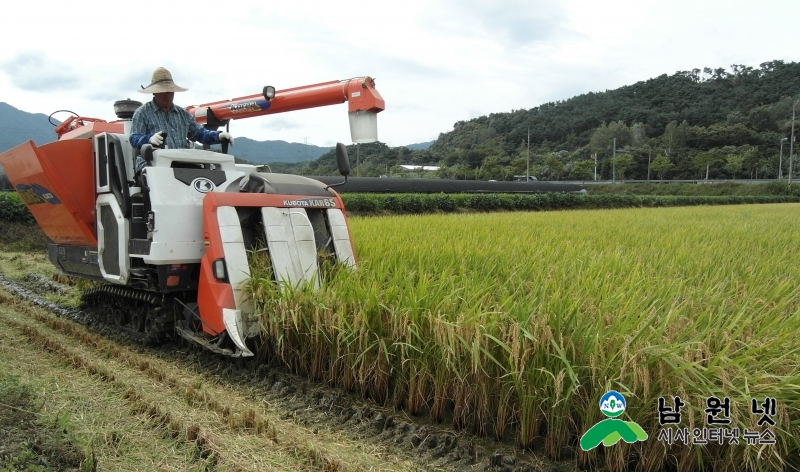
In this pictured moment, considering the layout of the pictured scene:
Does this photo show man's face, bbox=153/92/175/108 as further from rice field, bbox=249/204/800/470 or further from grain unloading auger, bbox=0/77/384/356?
rice field, bbox=249/204/800/470

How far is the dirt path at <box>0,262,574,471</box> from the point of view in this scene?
2.50 meters

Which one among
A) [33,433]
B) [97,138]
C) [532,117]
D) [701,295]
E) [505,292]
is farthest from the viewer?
[532,117]

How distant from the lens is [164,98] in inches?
179

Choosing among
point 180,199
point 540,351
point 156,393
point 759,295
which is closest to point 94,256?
point 180,199

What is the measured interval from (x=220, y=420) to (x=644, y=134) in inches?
2850

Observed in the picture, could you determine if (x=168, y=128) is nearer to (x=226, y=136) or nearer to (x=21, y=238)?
Result: (x=226, y=136)

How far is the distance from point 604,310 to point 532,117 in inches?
3065

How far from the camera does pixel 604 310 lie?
A: 2.96m

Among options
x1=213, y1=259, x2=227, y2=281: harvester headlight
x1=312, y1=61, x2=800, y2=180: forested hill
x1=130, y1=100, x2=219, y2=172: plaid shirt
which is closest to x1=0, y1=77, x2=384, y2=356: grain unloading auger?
x1=213, y1=259, x2=227, y2=281: harvester headlight

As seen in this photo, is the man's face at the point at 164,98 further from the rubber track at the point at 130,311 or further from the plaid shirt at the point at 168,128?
the rubber track at the point at 130,311

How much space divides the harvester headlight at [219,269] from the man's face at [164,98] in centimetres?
175

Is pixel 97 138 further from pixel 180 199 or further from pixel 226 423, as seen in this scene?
pixel 226 423

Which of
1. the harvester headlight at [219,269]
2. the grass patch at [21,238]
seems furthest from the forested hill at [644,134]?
the harvester headlight at [219,269]

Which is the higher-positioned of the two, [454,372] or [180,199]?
[180,199]
